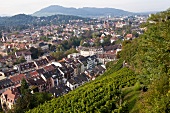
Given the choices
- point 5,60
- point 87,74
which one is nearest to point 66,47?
point 5,60

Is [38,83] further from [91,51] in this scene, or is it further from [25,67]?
[91,51]

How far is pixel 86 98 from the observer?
2091 cm

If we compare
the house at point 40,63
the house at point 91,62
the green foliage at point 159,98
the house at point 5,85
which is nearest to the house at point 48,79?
the house at point 5,85

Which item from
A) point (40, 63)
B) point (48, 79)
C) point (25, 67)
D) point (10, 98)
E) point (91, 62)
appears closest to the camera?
point (10, 98)

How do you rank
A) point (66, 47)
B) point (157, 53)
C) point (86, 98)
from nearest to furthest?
point (157, 53)
point (86, 98)
point (66, 47)

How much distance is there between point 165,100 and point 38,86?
108ft

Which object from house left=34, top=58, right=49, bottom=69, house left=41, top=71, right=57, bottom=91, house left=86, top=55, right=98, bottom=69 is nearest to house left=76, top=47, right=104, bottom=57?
house left=86, top=55, right=98, bottom=69

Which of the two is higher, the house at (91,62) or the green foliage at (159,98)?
the green foliage at (159,98)

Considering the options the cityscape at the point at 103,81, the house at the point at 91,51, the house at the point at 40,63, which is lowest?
the house at the point at 91,51

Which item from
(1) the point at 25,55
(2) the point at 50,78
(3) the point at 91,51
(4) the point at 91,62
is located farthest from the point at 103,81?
(3) the point at 91,51

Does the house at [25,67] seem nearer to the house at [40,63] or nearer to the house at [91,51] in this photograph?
the house at [40,63]

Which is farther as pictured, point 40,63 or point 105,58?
point 105,58

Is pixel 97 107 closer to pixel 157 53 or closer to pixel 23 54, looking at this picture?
pixel 157 53

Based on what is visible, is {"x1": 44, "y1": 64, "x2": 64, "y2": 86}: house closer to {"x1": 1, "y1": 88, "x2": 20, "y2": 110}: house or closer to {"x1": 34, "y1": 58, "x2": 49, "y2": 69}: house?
{"x1": 34, "y1": 58, "x2": 49, "y2": 69}: house
